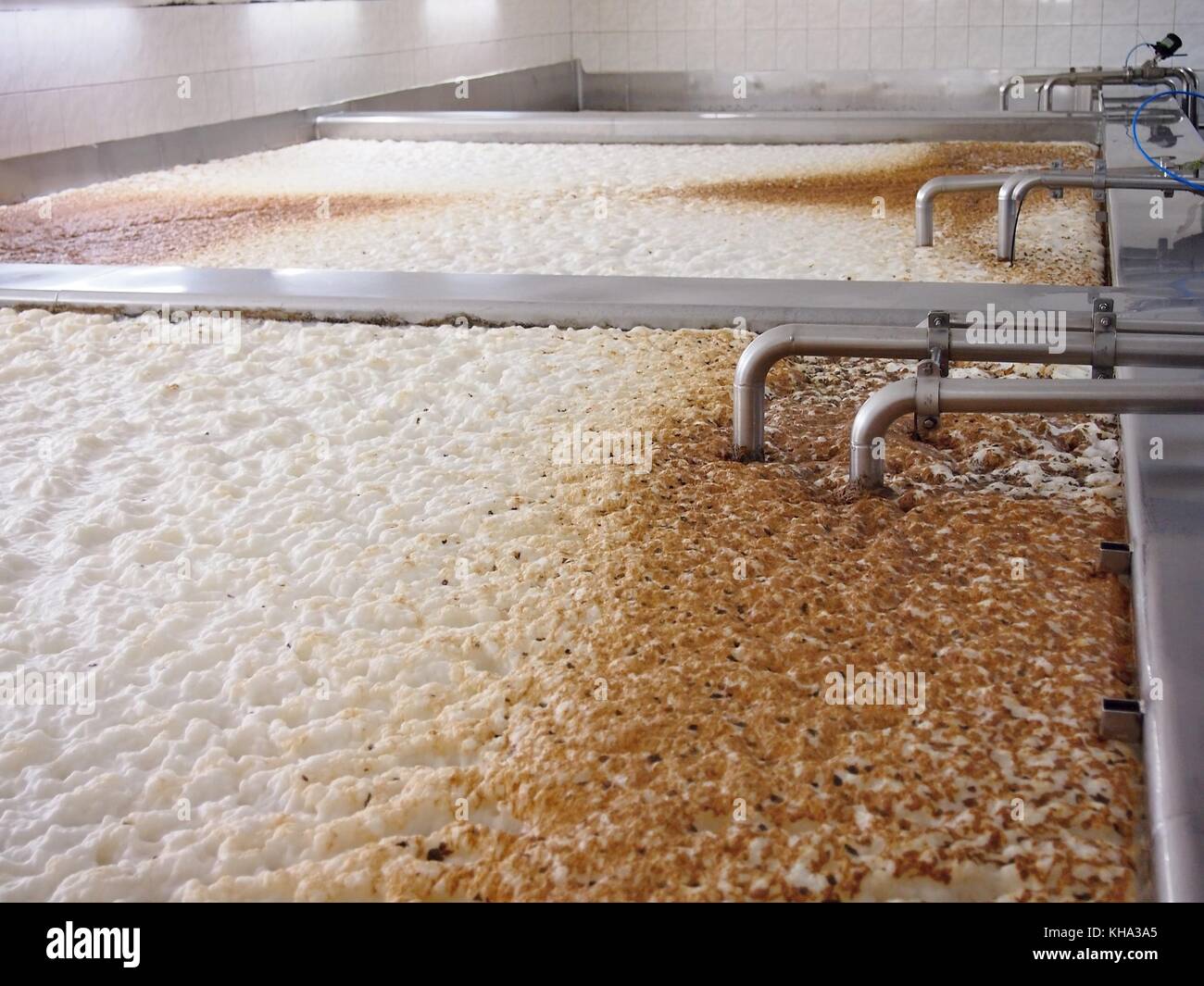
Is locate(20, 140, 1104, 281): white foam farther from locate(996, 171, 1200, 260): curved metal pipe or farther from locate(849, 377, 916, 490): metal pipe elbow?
locate(849, 377, 916, 490): metal pipe elbow

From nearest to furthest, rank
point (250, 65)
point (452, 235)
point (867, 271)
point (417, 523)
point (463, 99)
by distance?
point (417, 523), point (867, 271), point (452, 235), point (250, 65), point (463, 99)

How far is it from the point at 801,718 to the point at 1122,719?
0.38m

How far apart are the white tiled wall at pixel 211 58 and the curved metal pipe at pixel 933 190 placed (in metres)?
3.37

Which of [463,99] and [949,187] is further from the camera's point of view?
[463,99]

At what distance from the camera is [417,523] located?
222 centimetres

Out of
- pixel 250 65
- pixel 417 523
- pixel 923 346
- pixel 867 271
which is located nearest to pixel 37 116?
pixel 250 65

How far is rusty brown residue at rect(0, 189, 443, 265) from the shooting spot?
407 centimetres

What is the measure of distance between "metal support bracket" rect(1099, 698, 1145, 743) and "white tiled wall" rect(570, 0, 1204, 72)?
25.8 ft

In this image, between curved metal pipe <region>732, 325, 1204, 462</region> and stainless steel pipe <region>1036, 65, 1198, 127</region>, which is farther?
stainless steel pipe <region>1036, 65, 1198, 127</region>

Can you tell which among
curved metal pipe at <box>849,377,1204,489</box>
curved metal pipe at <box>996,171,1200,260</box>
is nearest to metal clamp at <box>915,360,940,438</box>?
curved metal pipe at <box>849,377,1204,489</box>

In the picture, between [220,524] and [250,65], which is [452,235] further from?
[250,65]

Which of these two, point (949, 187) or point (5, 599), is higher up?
point (949, 187)

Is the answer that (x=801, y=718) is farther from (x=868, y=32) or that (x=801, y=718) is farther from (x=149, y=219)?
(x=868, y=32)

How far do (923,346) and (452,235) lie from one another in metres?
2.33
